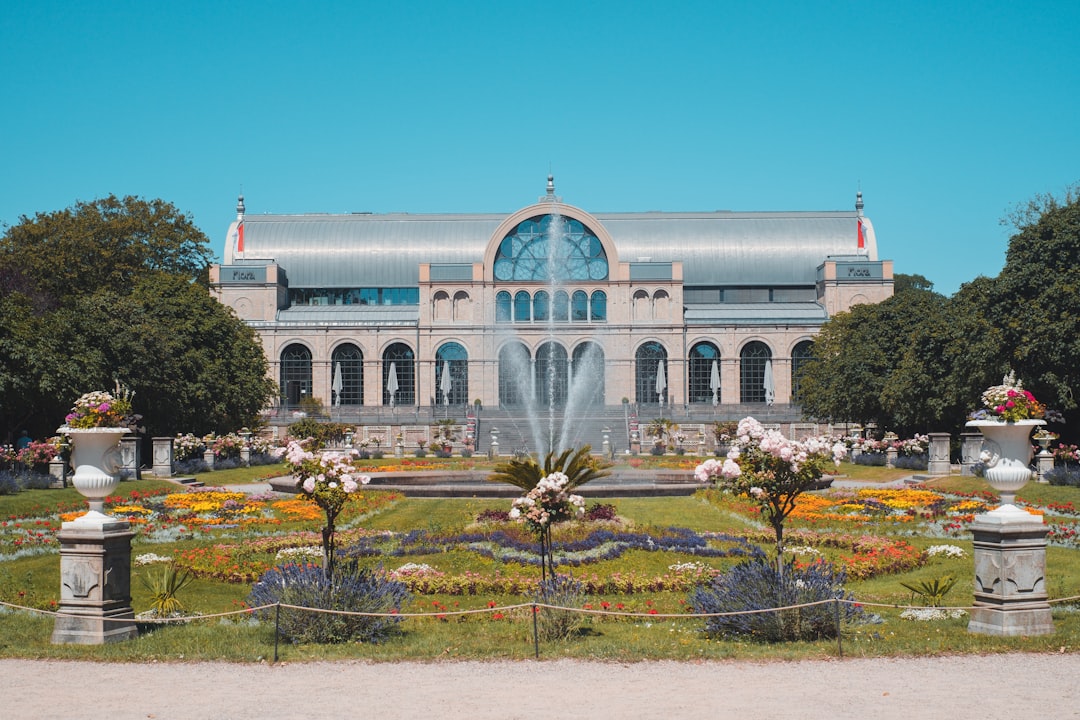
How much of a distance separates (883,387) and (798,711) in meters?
40.6

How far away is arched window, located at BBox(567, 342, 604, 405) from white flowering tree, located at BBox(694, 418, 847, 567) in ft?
201

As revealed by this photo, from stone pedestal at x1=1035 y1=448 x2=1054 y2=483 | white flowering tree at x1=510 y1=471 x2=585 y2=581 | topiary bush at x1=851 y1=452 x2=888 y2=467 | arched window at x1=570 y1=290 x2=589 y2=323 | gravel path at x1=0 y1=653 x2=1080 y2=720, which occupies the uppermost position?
arched window at x1=570 y1=290 x2=589 y2=323

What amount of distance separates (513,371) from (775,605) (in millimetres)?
63188

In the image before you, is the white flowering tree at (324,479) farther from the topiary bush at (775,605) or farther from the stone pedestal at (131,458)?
the stone pedestal at (131,458)

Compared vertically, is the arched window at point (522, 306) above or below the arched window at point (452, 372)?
above

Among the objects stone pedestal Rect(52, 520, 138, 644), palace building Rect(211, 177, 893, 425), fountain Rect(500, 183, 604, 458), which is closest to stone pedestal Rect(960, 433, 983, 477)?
stone pedestal Rect(52, 520, 138, 644)

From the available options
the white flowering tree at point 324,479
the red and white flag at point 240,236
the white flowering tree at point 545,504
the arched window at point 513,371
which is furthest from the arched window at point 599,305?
the white flowering tree at point 324,479

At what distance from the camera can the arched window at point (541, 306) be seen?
76188mm

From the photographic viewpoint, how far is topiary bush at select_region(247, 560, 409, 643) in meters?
12.9

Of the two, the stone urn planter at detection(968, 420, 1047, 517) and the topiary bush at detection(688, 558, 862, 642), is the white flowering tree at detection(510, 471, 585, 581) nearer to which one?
the topiary bush at detection(688, 558, 862, 642)

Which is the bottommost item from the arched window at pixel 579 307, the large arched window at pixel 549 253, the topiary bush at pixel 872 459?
the topiary bush at pixel 872 459

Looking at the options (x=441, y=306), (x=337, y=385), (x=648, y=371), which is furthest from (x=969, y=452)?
(x=337, y=385)

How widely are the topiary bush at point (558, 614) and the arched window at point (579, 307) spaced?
6260 centimetres

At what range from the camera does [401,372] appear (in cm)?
7738
